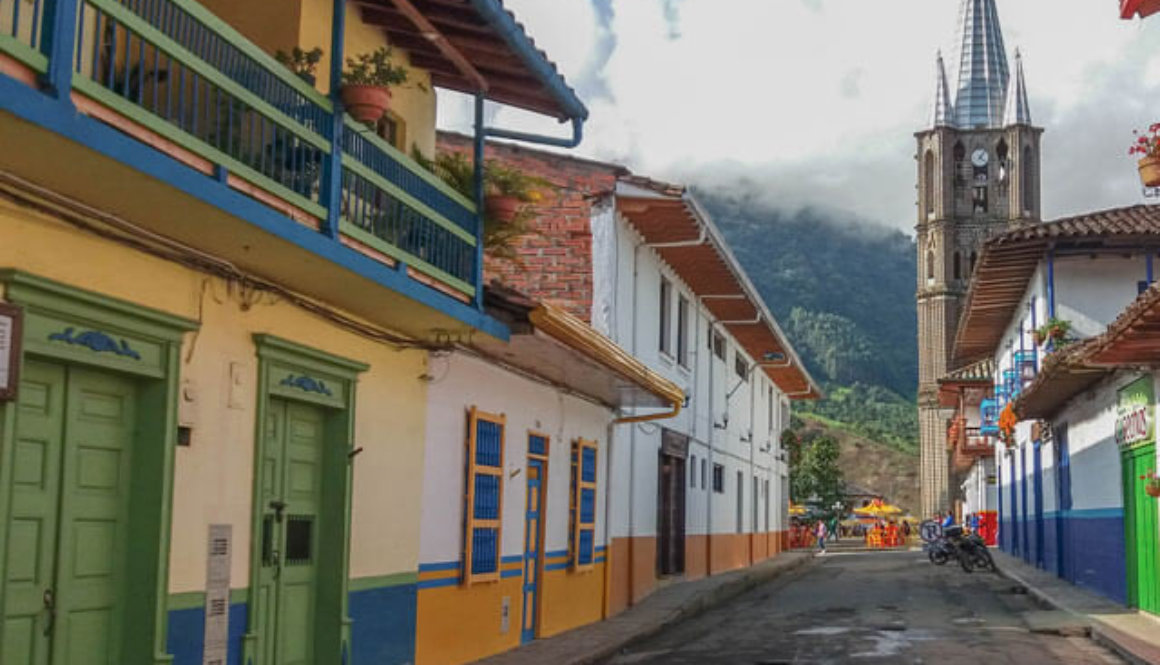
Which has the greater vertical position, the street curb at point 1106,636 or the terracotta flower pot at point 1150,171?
the terracotta flower pot at point 1150,171

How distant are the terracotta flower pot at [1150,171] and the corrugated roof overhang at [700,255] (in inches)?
303

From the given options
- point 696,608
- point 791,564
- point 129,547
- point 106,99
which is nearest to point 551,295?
point 696,608

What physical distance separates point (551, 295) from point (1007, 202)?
88.4 metres

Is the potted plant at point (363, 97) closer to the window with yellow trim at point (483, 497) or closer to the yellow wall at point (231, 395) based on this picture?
the yellow wall at point (231, 395)

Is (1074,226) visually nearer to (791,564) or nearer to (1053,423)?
(1053,423)

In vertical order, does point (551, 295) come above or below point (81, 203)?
above

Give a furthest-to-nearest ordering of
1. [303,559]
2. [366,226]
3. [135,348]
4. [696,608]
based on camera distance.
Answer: [696,608] → [303,559] → [366,226] → [135,348]

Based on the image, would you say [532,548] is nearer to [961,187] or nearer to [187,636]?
[187,636]

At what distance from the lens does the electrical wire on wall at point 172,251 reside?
21.9 feet

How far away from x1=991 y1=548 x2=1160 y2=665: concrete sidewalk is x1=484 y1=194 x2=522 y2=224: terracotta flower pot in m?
7.19

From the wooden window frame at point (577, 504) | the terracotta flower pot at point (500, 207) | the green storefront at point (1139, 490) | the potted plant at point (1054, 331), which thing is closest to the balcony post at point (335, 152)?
the terracotta flower pot at point (500, 207)

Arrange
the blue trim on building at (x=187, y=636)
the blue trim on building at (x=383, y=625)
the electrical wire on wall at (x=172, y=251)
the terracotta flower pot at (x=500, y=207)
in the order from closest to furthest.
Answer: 1. the electrical wire on wall at (x=172, y=251)
2. the blue trim on building at (x=187, y=636)
3. the blue trim on building at (x=383, y=625)
4. the terracotta flower pot at (x=500, y=207)

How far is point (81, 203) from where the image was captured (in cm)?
704

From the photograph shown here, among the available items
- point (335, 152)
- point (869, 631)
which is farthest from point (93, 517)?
point (869, 631)
